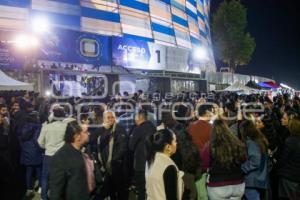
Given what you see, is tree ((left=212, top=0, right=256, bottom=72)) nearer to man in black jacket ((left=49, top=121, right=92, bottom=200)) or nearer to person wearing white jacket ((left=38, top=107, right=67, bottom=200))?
person wearing white jacket ((left=38, top=107, right=67, bottom=200))

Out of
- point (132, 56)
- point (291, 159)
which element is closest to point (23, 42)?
point (132, 56)

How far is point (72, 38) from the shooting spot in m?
20.5

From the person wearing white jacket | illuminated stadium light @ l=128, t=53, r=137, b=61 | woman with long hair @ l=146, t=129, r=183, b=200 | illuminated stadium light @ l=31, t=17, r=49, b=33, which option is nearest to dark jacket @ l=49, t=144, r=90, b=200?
woman with long hair @ l=146, t=129, r=183, b=200

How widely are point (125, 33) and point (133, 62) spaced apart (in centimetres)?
408

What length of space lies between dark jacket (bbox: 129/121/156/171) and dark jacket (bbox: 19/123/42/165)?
90.4 inches

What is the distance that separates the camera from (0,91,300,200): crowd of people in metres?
3.74

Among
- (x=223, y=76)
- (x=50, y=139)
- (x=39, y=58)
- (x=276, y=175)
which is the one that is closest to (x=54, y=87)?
(x=39, y=58)

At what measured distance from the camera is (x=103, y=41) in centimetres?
2266

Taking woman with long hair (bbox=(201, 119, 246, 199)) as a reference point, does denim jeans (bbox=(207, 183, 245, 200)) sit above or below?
below

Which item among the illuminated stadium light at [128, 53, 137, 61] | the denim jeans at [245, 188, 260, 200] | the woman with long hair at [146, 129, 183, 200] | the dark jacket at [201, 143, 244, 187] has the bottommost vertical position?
the denim jeans at [245, 188, 260, 200]

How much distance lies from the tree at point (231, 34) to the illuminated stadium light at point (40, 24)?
3949cm

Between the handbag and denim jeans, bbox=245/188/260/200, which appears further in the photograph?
denim jeans, bbox=245/188/260/200

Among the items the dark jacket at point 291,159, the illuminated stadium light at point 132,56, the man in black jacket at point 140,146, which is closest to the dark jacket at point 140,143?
the man in black jacket at point 140,146

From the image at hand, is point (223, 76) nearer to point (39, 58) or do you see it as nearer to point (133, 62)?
point (133, 62)
